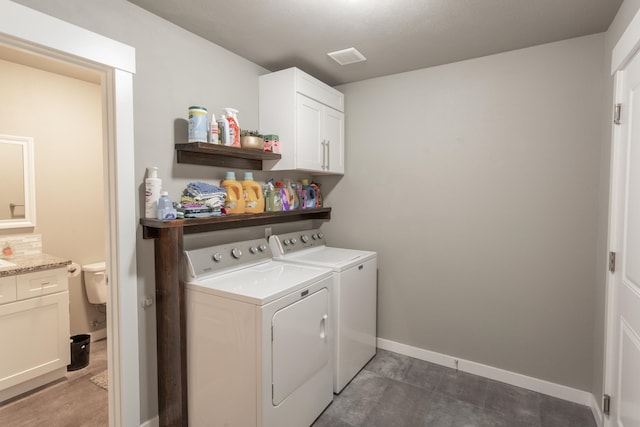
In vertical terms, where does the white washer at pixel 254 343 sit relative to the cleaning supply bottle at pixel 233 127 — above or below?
below

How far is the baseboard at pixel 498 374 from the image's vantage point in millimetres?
2217

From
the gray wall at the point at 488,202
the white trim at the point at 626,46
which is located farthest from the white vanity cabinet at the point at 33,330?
the white trim at the point at 626,46

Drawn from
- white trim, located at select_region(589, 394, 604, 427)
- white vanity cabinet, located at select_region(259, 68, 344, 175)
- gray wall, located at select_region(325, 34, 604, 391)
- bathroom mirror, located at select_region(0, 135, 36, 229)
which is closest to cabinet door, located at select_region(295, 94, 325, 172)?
white vanity cabinet, located at select_region(259, 68, 344, 175)

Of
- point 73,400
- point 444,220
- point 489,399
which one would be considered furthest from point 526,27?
point 73,400

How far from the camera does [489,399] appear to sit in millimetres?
2252

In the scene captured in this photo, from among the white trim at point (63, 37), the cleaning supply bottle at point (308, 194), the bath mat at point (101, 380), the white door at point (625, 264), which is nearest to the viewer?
the white trim at point (63, 37)

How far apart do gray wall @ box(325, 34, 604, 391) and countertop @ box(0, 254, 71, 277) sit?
223cm

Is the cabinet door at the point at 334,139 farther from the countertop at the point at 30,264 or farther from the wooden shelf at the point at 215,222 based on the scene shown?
the countertop at the point at 30,264

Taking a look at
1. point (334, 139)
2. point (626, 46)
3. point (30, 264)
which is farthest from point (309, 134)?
point (30, 264)

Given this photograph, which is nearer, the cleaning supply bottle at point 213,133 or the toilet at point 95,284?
the cleaning supply bottle at point 213,133

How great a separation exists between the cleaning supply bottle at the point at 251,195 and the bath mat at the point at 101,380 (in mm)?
1585

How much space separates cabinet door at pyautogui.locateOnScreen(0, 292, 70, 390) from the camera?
224cm

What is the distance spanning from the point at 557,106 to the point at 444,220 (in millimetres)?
1021

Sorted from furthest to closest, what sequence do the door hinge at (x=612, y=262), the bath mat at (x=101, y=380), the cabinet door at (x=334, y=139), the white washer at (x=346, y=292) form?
the cabinet door at (x=334, y=139) < the bath mat at (x=101, y=380) < the white washer at (x=346, y=292) < the door hinge at (x=612, y=262)
